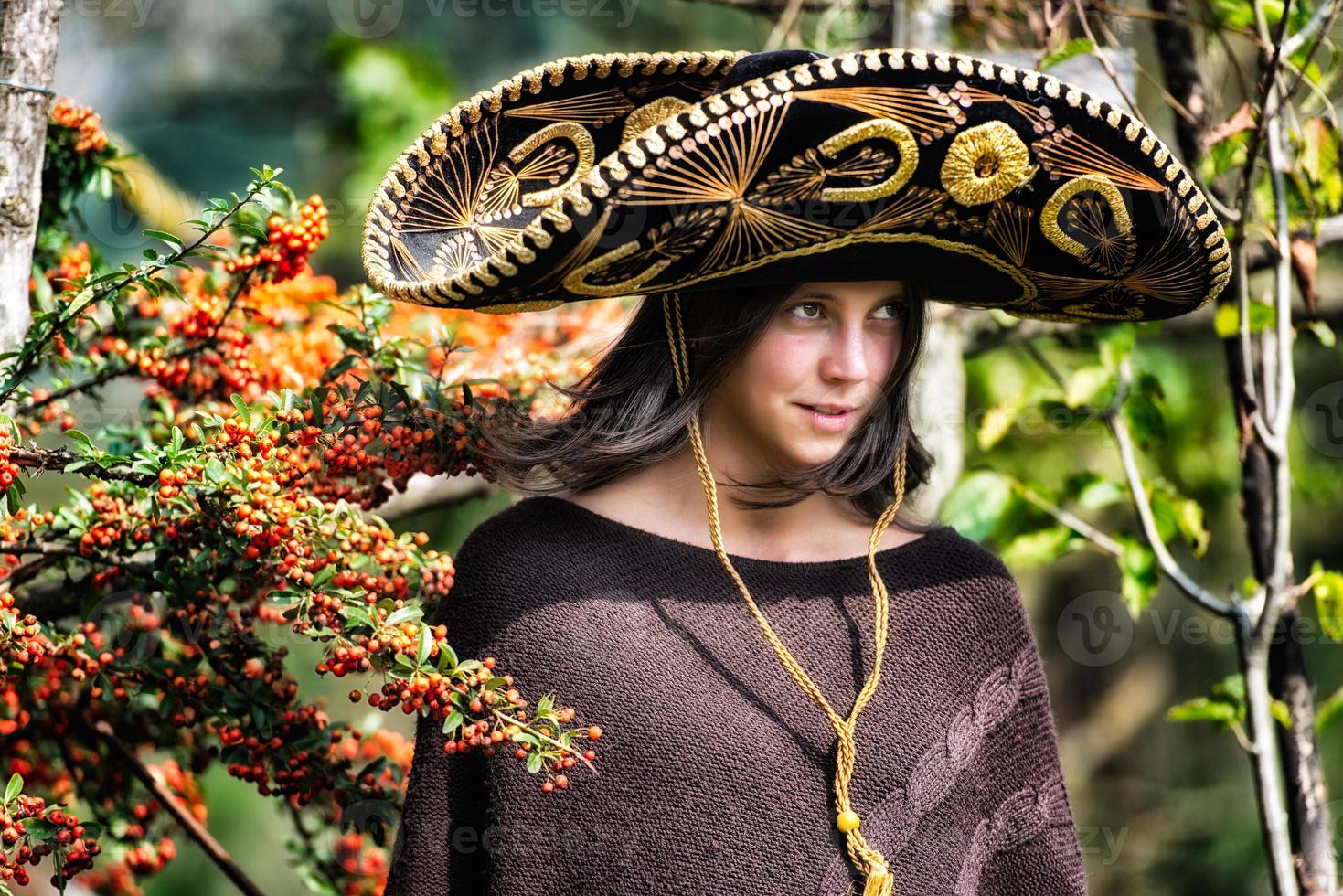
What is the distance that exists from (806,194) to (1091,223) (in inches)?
15.0

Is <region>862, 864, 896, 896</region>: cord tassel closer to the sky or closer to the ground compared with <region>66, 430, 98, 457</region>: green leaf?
closer to the ground

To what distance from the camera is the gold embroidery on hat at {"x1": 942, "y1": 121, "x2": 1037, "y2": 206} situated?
1631 mm

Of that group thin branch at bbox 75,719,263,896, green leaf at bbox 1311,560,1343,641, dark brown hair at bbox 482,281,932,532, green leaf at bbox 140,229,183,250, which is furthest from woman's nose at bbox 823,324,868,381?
thin branch at bbox 75,719,263,896

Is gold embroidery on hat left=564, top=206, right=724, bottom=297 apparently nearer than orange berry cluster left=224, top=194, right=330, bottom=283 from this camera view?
Yes

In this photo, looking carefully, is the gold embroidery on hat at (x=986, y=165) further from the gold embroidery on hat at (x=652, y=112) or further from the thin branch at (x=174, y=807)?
the thin branch at (x=174, y=807)

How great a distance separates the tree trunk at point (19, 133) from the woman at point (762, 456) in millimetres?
490

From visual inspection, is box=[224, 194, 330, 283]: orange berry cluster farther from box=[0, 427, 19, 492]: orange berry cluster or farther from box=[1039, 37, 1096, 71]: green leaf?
box=[1039, 37, 1096, 71]: green leaf

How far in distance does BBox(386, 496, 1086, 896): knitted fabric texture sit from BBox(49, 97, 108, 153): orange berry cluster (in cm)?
87

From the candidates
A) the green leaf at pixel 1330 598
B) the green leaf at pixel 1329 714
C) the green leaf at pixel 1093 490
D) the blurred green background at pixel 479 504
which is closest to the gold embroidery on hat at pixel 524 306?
the green leaf at pixel 1093 490

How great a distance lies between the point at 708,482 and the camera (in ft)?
6.63

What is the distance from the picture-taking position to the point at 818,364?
188cm

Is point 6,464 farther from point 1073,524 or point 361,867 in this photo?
point 1073,524

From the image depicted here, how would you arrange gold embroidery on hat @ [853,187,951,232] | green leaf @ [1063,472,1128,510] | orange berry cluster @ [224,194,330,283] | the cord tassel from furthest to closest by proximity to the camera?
green leaf @ [1063,472,1128,510], orange berry cluster @ [224,194,330,283], the cord tassel, gold embroidery on hat @ [853,187,951,232]

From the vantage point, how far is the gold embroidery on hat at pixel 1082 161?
1.66 m
